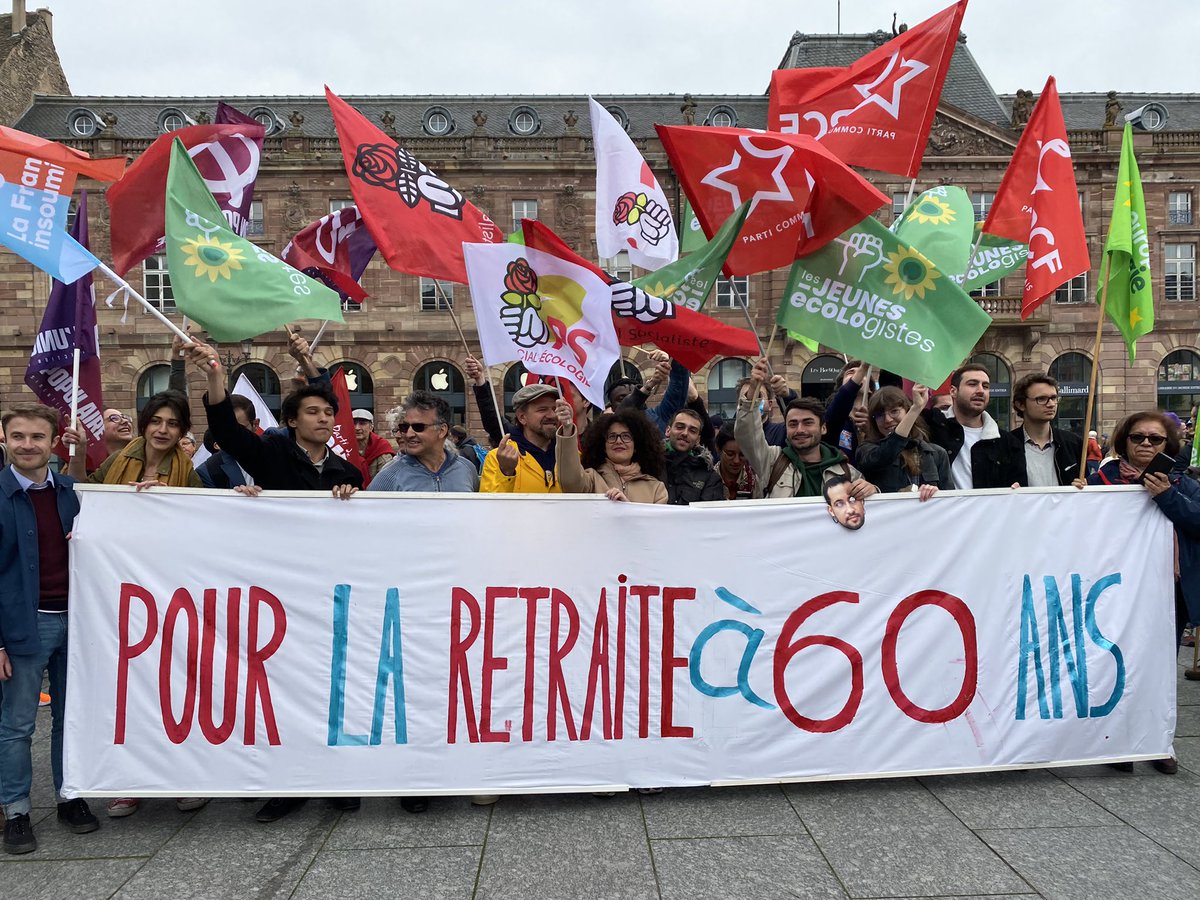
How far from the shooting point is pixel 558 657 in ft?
12.4

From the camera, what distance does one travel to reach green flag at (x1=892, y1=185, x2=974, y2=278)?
6.48 m

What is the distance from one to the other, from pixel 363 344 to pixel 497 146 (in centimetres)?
875

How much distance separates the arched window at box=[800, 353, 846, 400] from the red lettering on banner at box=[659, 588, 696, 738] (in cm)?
2704

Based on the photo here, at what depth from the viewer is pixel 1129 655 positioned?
406 centimetres

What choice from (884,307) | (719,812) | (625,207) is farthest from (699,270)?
(719,812)

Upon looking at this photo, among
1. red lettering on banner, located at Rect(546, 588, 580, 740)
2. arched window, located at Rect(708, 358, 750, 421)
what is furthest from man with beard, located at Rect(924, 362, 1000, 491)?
arched window, located at Rect(708, 358, 750, 421)

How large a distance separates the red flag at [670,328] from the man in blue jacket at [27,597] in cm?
244

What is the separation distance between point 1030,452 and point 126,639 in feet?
15.3

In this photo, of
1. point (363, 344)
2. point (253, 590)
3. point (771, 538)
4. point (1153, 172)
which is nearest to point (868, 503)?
point (771, 538)

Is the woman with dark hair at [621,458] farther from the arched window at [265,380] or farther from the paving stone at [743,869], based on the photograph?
the arched window at [265,380]

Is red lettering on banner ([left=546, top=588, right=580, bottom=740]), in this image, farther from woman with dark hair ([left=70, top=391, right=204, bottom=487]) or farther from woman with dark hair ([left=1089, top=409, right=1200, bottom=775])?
woman with dark hair ([left=1089, top=409, right=1200, bottom=775])

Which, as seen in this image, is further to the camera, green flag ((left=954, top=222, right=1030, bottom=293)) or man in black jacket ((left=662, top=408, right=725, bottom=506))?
green flag ((left=954, top=222, right=1030, bottom=293))

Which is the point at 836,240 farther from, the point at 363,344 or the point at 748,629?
the point at 363,344

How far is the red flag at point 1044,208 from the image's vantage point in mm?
4957
